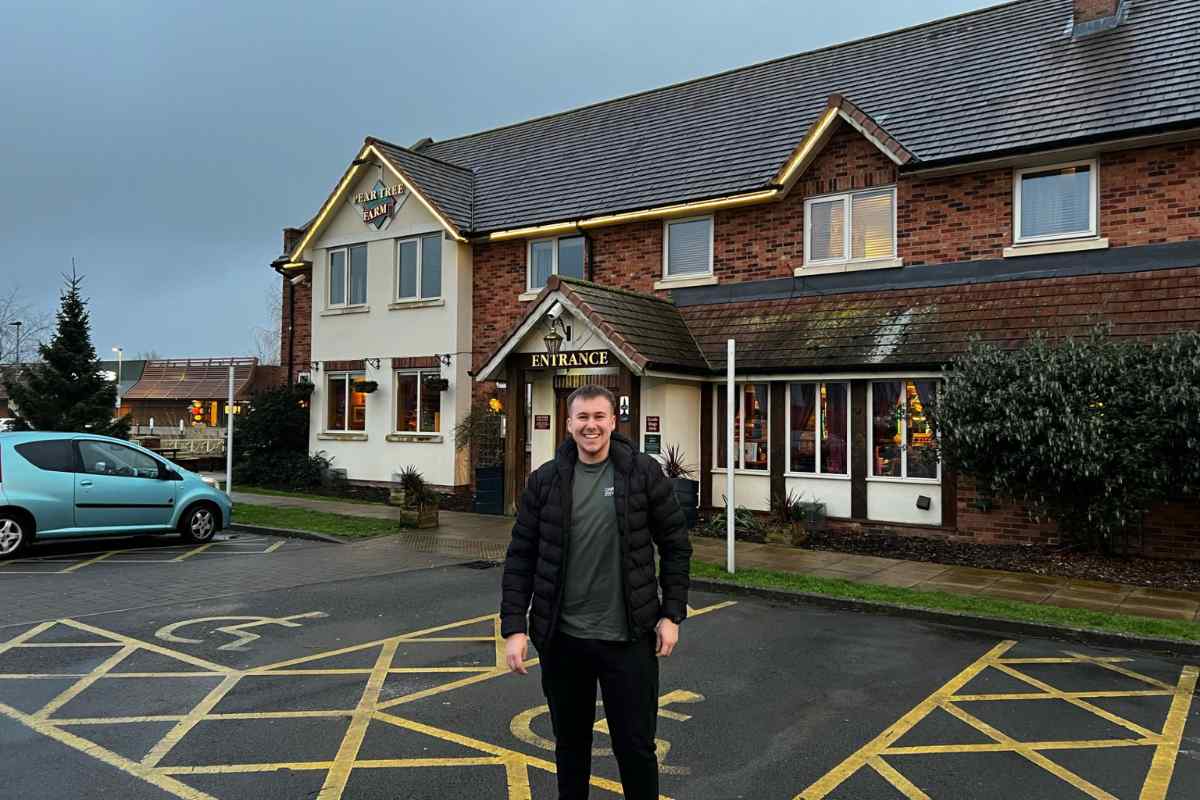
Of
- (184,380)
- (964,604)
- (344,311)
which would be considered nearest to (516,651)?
(964,604)

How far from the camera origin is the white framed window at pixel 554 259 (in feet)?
55.7

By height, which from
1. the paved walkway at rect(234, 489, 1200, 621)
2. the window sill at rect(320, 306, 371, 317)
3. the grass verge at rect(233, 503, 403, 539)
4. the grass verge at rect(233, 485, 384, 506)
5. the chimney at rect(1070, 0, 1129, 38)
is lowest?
the paved walkway at rect(234, 489, 1200, 621)

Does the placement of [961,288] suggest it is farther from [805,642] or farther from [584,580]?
[584,580]

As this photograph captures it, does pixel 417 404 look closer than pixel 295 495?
Yes

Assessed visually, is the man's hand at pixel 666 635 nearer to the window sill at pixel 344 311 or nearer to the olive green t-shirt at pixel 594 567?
the olive green t-shirt at pixel 594 567

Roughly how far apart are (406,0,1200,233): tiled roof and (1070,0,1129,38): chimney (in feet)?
0.55

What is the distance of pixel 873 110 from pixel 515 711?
12.8m

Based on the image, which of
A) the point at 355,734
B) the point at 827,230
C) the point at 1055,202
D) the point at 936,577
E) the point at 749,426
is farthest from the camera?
the point at 749,426

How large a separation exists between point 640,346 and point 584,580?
9626 mm

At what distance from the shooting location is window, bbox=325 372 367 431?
1988 centimetres

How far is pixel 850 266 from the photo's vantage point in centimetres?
1382

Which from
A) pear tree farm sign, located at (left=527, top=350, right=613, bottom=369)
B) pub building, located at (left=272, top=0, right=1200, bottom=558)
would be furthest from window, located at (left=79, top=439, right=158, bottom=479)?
pear tree farm sign, located at (left=527, top=350, right=613, bottom=369)

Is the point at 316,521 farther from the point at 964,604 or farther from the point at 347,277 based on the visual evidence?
the point at 964,604

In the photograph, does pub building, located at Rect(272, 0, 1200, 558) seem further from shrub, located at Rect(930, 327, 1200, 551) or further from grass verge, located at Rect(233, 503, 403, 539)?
grass verge, located at Rect(233, 503, 403, 539)
